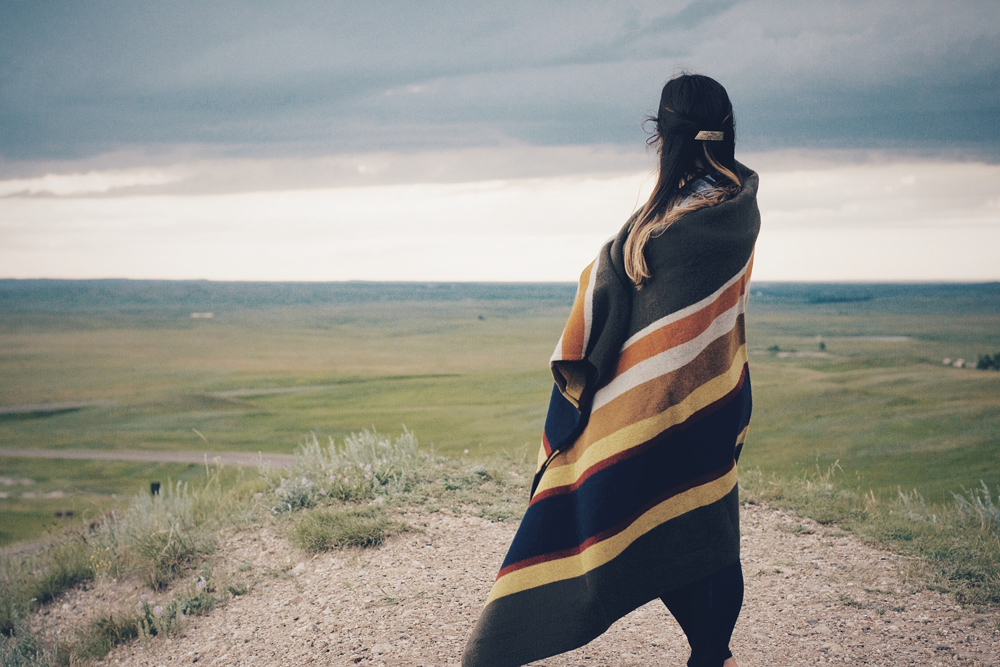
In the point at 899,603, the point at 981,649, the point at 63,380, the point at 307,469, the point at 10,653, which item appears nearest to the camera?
the point at 981,649

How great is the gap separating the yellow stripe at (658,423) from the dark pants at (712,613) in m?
0.60

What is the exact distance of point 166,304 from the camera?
140m

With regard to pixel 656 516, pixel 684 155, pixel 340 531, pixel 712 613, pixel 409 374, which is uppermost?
pixel 684 155

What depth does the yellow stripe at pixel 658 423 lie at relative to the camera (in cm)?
236

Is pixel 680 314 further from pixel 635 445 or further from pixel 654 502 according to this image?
pixel 654 502

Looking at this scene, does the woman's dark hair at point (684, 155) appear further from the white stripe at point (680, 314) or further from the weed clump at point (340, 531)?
the weed clump at point (340, 531)

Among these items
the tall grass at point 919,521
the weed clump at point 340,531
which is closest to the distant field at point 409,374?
the tall grass at point 919,521

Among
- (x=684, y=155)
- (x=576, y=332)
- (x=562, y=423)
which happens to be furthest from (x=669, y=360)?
(x=684, y=155)

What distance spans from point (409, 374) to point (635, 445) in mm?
83923

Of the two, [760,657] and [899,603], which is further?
[899,603]

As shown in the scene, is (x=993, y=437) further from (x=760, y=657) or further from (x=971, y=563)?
(x=760, y=657)

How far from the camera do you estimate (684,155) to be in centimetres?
235

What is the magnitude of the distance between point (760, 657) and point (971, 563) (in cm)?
196

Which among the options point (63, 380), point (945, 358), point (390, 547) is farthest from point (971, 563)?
point (63, 380)
